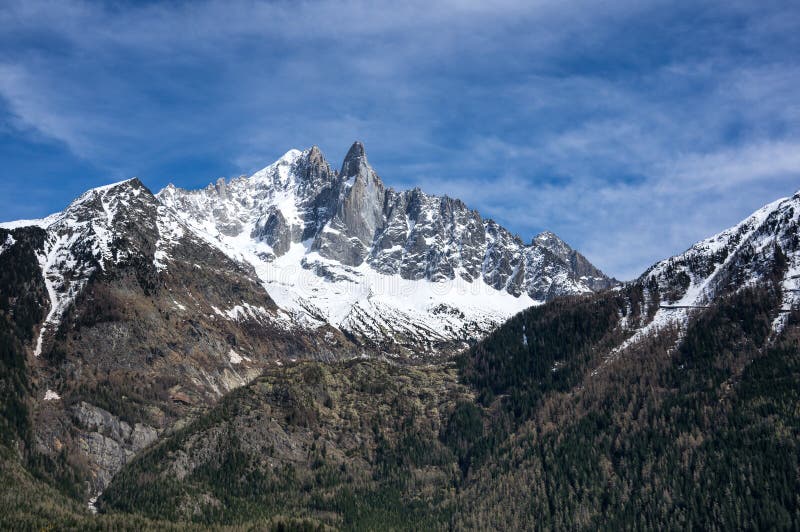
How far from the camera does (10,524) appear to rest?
19988 centimetres
